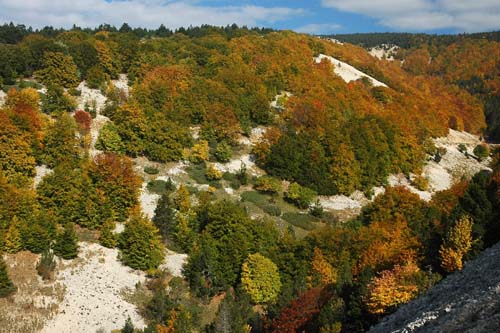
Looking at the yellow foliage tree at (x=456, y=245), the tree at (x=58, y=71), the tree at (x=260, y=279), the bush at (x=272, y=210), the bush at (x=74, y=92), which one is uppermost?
the tree at (x=58, y=71)

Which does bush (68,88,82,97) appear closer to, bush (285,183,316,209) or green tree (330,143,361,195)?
bush (285,183,316,209)

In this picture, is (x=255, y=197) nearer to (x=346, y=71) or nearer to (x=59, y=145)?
(x=59, y=145)

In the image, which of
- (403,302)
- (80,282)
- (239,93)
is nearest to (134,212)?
(80,282)

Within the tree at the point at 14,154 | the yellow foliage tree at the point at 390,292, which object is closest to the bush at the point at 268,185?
the tree at the point at 14,154

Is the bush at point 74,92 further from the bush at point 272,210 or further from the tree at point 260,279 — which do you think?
the tree at point 260,279

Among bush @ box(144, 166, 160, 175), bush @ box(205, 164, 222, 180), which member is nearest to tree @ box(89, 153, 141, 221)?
bush @ box(144, 166, 160, 175)
